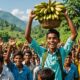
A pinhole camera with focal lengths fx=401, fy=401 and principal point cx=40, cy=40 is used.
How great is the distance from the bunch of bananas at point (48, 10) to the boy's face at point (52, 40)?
0.29 m

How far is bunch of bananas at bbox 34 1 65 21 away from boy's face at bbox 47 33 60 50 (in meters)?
0.29

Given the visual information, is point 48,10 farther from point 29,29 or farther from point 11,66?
point 11,66

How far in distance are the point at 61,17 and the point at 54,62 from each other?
700 millimetres

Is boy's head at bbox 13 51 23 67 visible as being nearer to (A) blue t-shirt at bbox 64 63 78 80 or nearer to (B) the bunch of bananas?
(A) blue t-shirt at bbox 64 63 78 80

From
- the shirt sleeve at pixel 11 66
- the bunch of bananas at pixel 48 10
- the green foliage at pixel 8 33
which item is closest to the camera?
the bunch of bananas at pixel 48 10

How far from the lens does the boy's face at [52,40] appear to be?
5.90 meters

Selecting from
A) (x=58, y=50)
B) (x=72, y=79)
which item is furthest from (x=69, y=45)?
(x=72, y=79)

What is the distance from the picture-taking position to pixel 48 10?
624cm

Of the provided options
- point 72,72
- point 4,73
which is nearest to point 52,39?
point 4,73

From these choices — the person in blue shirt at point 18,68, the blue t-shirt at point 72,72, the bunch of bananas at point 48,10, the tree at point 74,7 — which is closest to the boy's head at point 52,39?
the bunch of bananas at point 48,10

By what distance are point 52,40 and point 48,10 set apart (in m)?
0.58

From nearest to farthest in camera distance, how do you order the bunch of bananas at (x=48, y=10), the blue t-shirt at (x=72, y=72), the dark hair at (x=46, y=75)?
the dark hair at (x=46, y=75) → the bunch of bananas at (x=48, y=10) → the blue t-shirt at (x=72, y=72)

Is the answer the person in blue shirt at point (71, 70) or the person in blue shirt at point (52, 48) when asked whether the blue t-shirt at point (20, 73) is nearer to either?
the person in blue shirt at point (71, 70)

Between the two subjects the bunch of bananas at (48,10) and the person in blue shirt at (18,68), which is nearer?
the bunch of bananas at (48,10)
